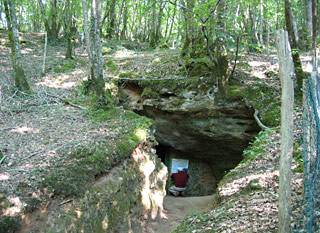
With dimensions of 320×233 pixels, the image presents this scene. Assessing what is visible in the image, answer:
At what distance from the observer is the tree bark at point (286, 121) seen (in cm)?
273

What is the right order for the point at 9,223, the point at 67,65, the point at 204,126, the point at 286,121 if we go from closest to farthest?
the point at 286,121, the point at 9,223, the point at 204,126, the point at 67,65

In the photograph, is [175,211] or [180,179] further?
[180,179]

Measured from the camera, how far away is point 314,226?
281 centimetres

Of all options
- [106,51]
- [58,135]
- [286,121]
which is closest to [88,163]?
[58,135]

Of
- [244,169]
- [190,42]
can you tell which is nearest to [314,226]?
[244,169]

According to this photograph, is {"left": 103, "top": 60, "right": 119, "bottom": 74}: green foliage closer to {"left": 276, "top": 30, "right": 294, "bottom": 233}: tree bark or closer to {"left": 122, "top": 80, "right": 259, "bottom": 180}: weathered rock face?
{"left": 122, "top": 80, "right": 259, "bottom": 180}: weathered rock face

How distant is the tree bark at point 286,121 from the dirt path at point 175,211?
5.07m

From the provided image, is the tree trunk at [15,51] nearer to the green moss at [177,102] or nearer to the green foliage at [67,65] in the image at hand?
the green foliage at [67,65]

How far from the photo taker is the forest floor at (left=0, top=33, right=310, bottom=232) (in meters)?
4.25

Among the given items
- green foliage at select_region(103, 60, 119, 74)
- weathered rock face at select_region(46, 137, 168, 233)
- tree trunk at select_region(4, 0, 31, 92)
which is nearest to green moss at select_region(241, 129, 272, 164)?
weathered rock face at select_region(46, 137, 168, 233)

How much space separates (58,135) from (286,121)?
5.65m

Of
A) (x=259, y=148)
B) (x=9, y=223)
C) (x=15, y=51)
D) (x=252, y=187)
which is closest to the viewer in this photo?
(x=9, y=223)

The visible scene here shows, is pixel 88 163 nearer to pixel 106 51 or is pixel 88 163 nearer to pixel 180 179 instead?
pixel 180 179

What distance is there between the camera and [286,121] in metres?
2.75
